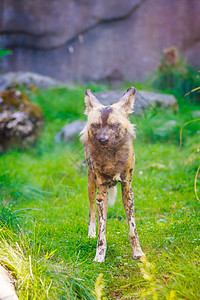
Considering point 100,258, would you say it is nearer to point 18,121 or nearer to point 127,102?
point 127,102

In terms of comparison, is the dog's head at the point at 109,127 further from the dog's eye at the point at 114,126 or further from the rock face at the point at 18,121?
the rock face at the point at 18,121

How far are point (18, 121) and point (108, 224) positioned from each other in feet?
16.8

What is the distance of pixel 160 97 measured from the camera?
8398 mm

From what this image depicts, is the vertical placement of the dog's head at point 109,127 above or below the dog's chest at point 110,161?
above

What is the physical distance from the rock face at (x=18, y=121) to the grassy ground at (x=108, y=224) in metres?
0.32

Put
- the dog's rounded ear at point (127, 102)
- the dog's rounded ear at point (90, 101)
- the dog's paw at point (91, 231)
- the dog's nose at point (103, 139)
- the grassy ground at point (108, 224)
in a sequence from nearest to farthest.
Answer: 1. the grassy ground at point (108, 224)
2. the dog's nose at point (103, 139)
3. the dog's rounded ear at point (127, 102)
4. the dog's rounded ear at point (90, 101)
5. the dog's paw at point (91, 231)

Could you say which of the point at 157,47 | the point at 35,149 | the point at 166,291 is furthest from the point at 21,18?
the point at 166,291

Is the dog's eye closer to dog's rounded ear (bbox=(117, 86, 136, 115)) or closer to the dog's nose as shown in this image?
the dog's nose

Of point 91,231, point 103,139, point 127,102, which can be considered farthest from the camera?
point 91,231

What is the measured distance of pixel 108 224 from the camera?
167 inches

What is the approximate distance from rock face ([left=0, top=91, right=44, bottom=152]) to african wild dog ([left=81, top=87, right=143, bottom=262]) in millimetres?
5458

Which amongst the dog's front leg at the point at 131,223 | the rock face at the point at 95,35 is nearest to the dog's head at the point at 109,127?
the dog's front leg at the point at 131,223

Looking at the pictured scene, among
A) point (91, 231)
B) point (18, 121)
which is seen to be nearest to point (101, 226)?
point (91, 231)

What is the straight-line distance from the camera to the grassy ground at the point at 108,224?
2.68 meters
